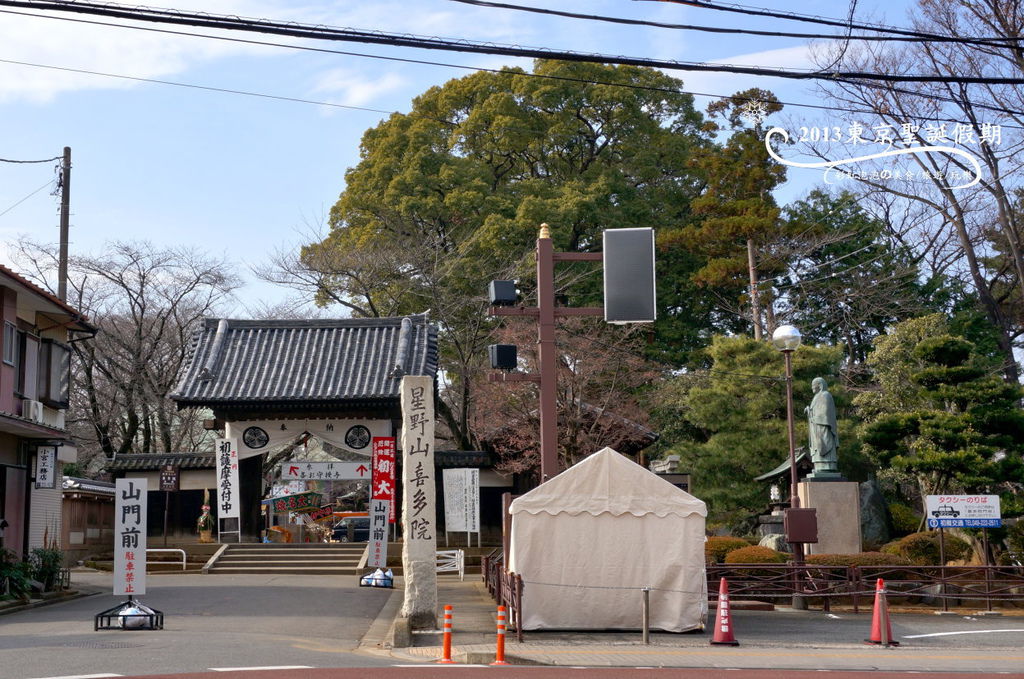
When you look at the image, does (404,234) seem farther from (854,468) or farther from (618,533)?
(618,533)

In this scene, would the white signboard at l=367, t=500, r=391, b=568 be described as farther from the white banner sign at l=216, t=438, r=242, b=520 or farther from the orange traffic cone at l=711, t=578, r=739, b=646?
the orange traffic cone at l=711, t=578, r=739, b=646

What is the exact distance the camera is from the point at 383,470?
92.5ft

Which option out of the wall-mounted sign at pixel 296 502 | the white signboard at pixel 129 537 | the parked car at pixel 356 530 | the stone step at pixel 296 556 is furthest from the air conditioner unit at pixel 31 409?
the parked car at pixel 356 530

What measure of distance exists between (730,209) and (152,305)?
2296cm

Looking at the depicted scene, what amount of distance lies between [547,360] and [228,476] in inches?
582

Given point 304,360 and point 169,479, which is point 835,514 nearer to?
point 304,360

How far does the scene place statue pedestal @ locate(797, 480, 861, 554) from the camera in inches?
901

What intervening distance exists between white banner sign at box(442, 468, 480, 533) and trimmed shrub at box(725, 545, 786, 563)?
8.89 m

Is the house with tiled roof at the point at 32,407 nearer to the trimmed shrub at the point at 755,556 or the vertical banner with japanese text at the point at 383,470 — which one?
the vertical banner with japanese text at the point at 383,470

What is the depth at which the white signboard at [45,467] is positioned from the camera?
78.4 ft

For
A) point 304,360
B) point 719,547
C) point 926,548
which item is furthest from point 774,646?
point 304,360

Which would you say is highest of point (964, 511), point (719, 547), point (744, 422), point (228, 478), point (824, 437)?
point (744, 422)

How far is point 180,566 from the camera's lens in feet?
94.8

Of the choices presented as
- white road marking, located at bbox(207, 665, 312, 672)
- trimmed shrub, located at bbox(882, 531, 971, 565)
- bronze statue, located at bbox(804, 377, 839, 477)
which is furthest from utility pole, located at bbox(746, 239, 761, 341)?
white road marking, located at bbox(207, 665, 312, 672)
